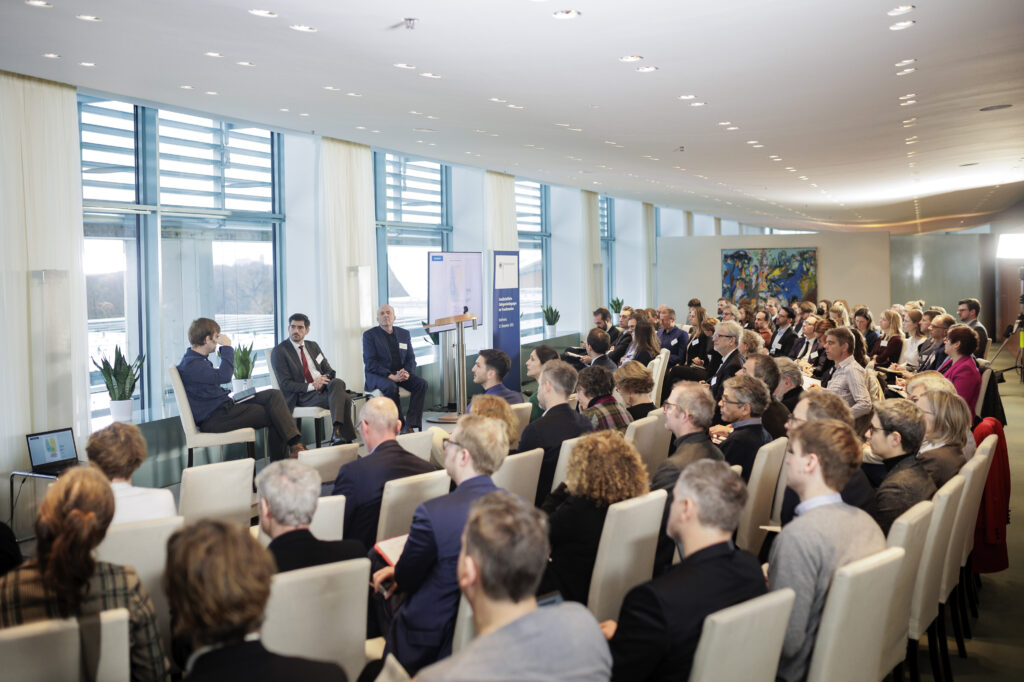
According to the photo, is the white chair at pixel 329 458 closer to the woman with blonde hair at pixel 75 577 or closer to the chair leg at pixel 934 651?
the woman with blonde hair at pixel 75 577

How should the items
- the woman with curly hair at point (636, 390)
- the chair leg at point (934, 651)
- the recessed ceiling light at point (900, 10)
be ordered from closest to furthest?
the chair leg at point (934, 651), the recessed ceiling light at point (900, 10), the woman with curly hair at point (636, 390)

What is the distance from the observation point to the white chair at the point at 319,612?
94.5 inches

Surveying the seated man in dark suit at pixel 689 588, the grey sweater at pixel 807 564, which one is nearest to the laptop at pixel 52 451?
the seated man in dark suit at pixel 689 588

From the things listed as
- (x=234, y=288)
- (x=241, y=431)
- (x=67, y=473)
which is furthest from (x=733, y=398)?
(x=234, y=288)

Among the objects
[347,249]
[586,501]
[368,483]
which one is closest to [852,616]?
[586,501]

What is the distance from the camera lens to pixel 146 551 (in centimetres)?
304

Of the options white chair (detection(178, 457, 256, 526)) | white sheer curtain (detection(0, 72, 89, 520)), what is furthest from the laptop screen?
white chair (detection(178, 457, 256, 526))

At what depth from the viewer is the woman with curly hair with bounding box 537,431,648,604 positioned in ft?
10.2

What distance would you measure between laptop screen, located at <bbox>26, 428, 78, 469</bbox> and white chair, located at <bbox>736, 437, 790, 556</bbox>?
4.89 metres

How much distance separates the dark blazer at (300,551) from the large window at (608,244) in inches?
724

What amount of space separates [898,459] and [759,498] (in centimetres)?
71

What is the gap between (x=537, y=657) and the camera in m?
1.71

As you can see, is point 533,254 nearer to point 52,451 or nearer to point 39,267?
point 39,267

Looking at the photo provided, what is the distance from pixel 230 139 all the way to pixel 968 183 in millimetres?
12245
